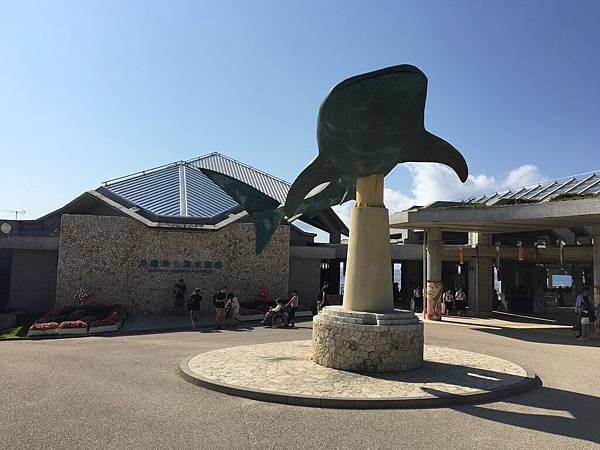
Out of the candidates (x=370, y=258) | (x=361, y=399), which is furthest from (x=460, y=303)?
(x=361, y=399)

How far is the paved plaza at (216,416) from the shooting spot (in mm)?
6051

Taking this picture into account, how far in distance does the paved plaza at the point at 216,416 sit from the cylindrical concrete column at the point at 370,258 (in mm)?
3382

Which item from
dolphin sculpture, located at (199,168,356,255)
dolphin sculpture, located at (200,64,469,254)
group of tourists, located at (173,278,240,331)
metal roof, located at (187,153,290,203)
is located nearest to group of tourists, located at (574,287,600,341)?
dolphin sculpture, located at (200,64,469,254)

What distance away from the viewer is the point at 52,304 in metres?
23.7

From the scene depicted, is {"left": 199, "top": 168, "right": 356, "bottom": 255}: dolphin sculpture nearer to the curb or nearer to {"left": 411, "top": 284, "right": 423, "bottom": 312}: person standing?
the curb

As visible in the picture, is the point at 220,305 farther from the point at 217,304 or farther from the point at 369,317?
the point at 369,317

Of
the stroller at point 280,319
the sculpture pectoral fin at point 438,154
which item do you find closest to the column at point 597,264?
the sculpture pectoral fin at point 438,154

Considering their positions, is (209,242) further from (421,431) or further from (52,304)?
(421,431)

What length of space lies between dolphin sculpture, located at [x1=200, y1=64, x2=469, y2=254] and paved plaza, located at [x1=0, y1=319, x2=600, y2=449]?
4.58 metres

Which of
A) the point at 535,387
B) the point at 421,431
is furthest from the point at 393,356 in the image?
the point at 421,431

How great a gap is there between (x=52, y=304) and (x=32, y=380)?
16.4 meters

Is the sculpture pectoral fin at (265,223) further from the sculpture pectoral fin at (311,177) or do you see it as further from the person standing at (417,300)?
the person standing at (417,300)

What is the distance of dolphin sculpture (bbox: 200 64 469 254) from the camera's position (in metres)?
8.77

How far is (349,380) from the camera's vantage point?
917cm
